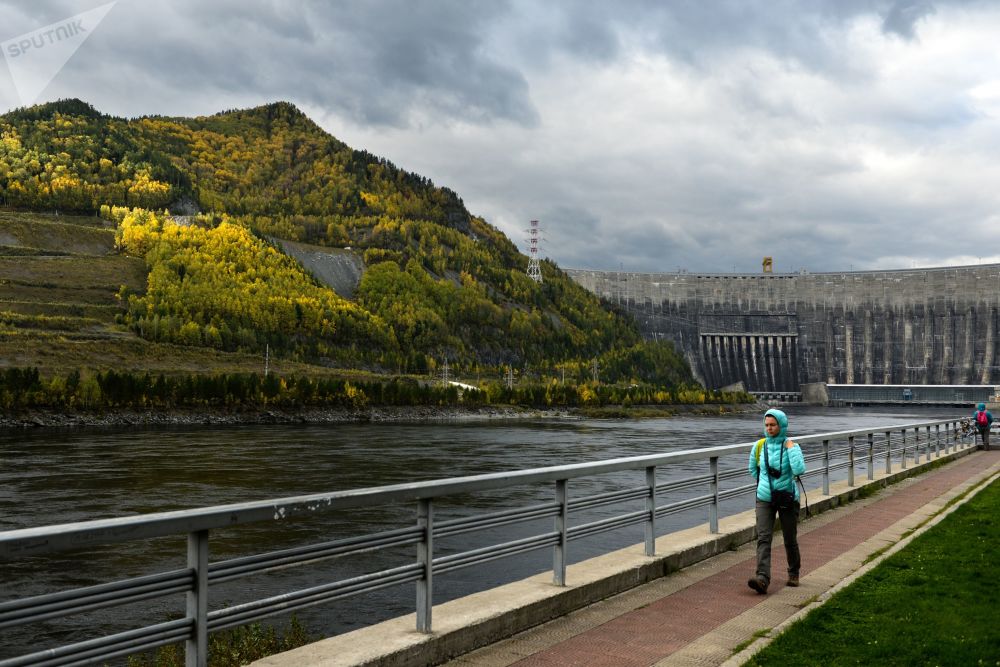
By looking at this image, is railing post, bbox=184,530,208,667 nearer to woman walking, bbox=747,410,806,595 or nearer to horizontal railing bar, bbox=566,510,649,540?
horizontal railing bar, bbox=566,510,649,540

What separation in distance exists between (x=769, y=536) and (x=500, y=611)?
168 inches

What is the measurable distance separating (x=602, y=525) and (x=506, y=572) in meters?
9.52

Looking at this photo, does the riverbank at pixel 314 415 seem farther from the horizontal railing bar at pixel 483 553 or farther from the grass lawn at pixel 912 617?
the grass lawn at pixel 912 617

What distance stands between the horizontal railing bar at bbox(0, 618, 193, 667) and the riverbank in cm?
8625

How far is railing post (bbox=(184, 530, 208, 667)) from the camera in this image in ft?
19.8

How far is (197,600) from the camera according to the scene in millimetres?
6012

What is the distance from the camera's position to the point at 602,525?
35.7 feet

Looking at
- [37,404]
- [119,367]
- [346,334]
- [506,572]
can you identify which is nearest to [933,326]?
[346,334]

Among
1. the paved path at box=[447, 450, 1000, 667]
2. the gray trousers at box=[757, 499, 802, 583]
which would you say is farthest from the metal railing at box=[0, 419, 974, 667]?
the gray trousers at box=[757, 499, 802, 583]

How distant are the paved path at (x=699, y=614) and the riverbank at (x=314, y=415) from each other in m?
83.5

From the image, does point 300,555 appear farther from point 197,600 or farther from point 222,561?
point 197,600

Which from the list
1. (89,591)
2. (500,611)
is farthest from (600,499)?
(89,591)

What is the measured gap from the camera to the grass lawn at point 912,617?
26.6 ft

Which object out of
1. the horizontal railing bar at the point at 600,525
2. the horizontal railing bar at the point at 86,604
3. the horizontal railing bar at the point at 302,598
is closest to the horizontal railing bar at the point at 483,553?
the horizontal railing bar at the point at 302,598
